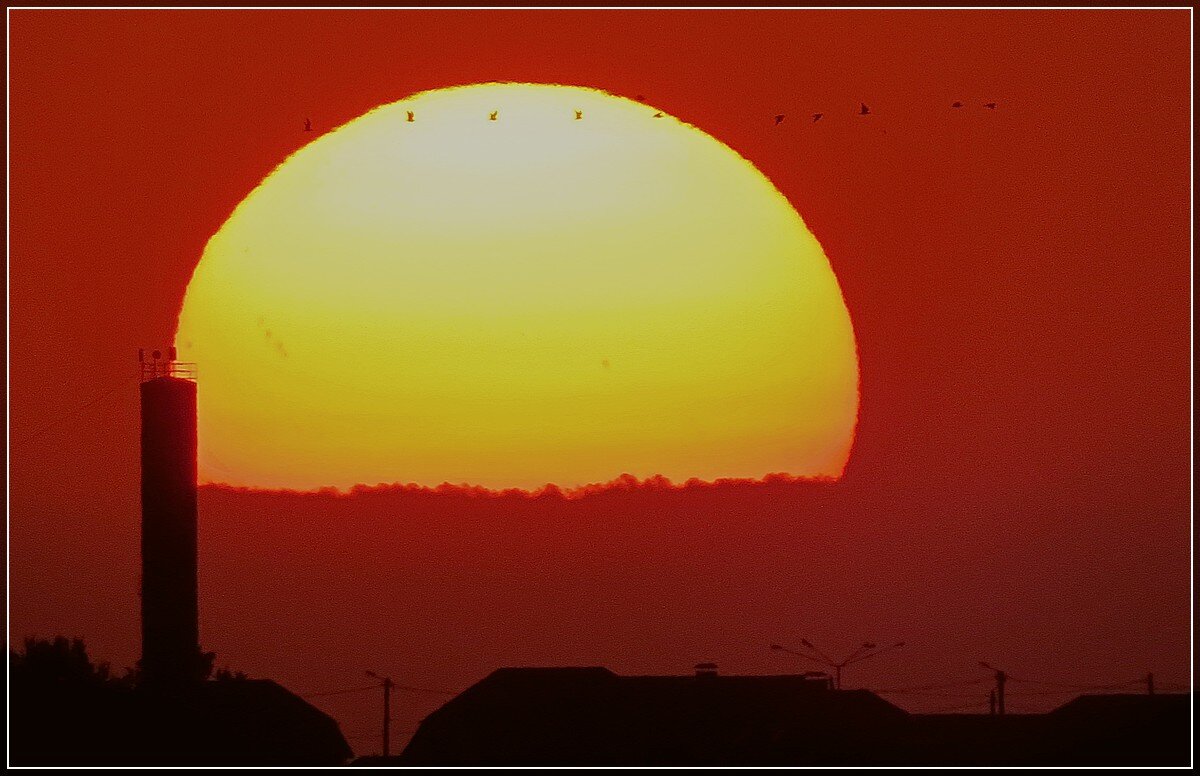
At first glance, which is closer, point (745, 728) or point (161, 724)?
point (161, 724)

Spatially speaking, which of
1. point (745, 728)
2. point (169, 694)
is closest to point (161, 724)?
point (169, 694)

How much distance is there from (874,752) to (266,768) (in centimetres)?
1572

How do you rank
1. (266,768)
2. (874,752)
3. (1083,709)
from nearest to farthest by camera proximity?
(266,768), (874,752), (1083,709)

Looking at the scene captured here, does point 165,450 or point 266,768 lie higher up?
point 165,450

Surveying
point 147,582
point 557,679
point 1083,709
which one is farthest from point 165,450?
point 1083,709

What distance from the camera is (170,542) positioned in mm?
70500

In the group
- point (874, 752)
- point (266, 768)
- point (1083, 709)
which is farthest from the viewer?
point (1083, 709)

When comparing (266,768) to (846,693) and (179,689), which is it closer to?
(179,689)

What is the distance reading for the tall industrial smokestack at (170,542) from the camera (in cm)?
7000

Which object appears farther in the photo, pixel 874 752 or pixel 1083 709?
pixel 1083 709

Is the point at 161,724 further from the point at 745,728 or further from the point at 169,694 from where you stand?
the point at 745,728

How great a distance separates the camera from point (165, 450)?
70.6 m

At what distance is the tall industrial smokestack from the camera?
7000cm

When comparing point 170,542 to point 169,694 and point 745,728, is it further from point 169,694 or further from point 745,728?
point 745,728
